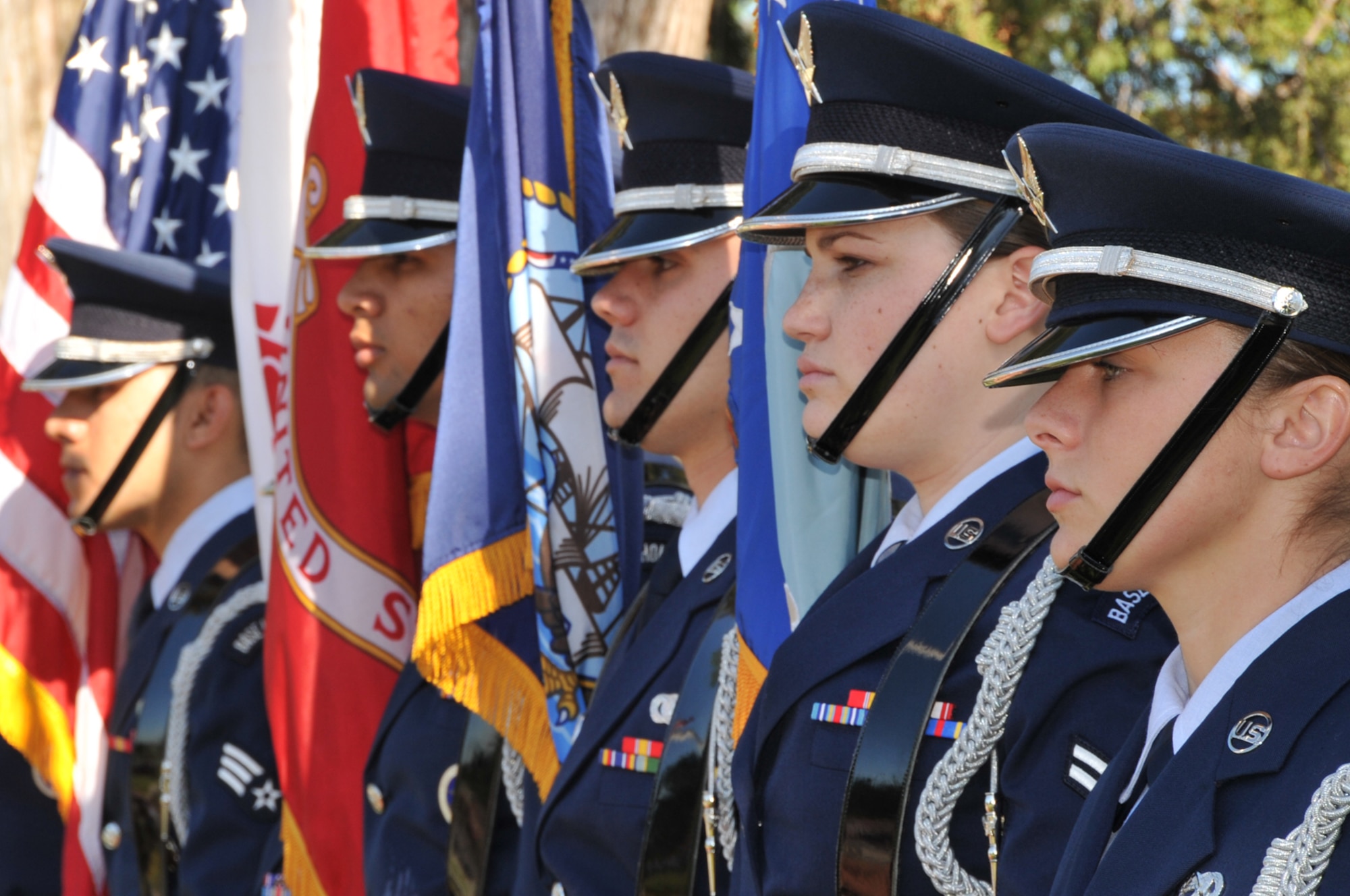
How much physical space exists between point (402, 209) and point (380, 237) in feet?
0.35

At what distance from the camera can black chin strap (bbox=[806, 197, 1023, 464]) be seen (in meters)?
2.43

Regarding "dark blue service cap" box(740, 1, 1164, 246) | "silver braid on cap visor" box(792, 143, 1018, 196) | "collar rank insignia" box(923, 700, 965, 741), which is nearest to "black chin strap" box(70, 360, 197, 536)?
"dark blue service cap" box(740, 1, 1164, 246)

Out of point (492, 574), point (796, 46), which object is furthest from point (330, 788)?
point (796, 46)

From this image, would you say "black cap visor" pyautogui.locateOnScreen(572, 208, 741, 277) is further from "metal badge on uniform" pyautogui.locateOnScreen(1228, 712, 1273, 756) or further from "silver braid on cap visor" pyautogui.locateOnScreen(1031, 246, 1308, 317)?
"metal badge on uniform" pyautogui.locateOnScreen(1228, 712, 1273, 756)

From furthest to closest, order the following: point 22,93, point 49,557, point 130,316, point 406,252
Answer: point 22,93 → point 49,557 → point 130,316 → point 406,252

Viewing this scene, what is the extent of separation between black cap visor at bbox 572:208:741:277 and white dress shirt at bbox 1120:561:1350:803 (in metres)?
1.58

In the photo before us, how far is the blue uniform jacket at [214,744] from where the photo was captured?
3.92 m

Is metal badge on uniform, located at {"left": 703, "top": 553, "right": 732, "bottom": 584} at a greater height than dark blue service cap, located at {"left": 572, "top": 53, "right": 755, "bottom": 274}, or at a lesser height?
lesser

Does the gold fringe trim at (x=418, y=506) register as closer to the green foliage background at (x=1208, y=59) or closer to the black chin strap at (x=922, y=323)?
the black chin strap at (x=922, y=323)

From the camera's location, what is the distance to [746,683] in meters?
2.77

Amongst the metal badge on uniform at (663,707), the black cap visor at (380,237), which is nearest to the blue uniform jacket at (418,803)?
the metal badge on uniform at (663,707)

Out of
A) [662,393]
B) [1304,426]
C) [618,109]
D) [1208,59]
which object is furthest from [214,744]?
[1208,59]

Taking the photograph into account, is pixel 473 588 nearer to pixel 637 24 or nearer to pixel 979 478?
pixel 979 478

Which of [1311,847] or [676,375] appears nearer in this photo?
[1311,847]
